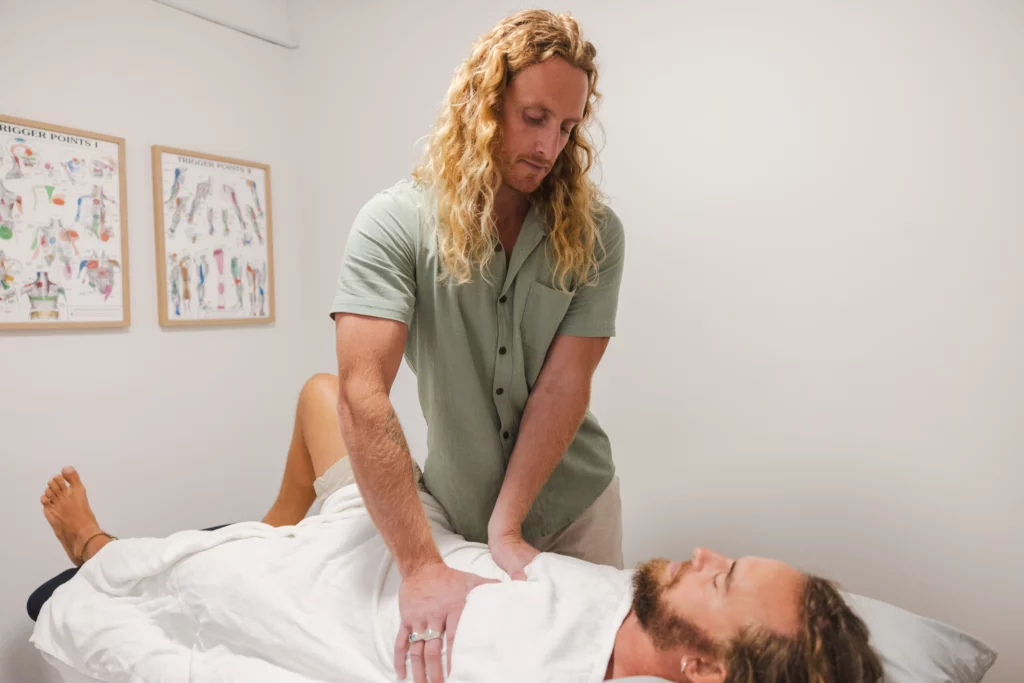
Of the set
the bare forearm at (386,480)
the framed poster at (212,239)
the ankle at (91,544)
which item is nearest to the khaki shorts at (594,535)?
the bare forearm at (386,480)

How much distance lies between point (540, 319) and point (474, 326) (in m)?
0.13

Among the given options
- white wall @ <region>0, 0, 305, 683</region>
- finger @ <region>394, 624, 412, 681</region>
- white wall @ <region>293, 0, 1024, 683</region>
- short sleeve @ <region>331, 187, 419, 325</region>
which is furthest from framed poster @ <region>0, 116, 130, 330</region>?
finger @ <region>394, 624, 412, 681</region>

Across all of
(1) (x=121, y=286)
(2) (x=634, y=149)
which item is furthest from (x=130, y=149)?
(2) (x=634, y=149)

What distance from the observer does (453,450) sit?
1.47 metres

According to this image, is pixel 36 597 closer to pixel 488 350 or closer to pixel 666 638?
pixel 488 350

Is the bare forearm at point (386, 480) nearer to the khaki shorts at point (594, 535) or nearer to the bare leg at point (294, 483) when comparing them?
the khaki shorts at point (594, 535)

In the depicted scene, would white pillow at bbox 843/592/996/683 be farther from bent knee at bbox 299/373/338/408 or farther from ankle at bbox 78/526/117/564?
ankle at bbox 78/526/117/564

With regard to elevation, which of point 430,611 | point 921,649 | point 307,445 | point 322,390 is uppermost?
point 322,390

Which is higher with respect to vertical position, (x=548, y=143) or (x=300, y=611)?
(x=548, y=143)

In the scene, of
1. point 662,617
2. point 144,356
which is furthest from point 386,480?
point 144,356

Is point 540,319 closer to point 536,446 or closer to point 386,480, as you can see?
point 536,446

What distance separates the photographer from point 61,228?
7.17 ft

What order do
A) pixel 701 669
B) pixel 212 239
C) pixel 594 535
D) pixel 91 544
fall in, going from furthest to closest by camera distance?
1. pixel 212 239
2. pixel 91 544
3. pixel 594 535
4. pixel 701 669

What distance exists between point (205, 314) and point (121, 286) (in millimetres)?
304
